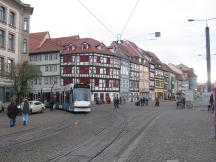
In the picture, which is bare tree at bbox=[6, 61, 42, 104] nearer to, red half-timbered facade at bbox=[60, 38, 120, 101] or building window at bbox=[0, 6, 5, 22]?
building window at bbox=[0, 6, 5, 22]

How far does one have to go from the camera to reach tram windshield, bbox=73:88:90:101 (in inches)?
1593

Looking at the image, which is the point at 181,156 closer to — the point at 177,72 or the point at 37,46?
the point at 37,46

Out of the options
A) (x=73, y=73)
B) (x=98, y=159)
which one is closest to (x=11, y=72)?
(x=98, y=159)

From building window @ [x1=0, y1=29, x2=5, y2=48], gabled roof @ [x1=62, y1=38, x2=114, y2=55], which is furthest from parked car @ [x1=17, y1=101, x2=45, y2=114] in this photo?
gabled roof @ [x1=62, y1=38, x2=114, y2=55]

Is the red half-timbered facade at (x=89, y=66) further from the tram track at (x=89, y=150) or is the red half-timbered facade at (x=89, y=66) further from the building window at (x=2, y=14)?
the tram track at (x=89, y=150)

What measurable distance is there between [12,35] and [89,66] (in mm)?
37421

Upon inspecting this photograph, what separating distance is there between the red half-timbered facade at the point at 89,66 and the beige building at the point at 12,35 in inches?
1300

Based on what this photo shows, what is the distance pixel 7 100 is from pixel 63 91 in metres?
9.56

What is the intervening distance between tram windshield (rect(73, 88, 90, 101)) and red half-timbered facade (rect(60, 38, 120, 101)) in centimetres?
4662

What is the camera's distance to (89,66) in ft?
294

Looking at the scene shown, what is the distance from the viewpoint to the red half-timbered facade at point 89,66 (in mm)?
89312

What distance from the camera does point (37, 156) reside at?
1163 cm

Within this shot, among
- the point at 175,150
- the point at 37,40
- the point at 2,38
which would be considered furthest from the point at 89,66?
the point at 175,150

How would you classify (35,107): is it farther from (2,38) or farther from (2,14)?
(2,14)
